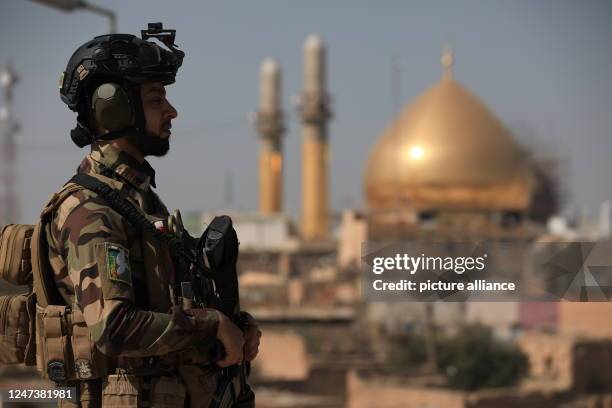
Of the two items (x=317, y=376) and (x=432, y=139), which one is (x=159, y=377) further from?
(x=432, y=139)

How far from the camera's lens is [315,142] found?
109ft

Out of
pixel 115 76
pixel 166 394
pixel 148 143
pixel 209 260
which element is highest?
pixel 115 76

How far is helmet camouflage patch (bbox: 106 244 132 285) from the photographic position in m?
2.25

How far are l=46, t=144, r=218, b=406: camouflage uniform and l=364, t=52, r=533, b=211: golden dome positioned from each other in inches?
1051

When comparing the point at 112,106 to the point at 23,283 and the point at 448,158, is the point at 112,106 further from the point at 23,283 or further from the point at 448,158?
the point at 448,158

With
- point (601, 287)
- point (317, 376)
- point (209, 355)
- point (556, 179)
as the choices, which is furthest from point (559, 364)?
point (556, 179)

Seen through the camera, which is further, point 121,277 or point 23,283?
point 23,283

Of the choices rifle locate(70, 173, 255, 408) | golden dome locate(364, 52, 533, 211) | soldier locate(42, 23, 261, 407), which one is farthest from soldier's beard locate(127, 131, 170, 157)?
golden dome locate(364, 52, 533, 211)

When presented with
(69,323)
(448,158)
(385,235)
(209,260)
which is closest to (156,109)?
(209,260)

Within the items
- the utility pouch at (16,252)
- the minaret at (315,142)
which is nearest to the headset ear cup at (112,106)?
the utility pouch at (16,252)

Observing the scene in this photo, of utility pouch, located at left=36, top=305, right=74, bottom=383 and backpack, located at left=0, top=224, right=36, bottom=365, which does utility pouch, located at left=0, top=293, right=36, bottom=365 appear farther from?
utility pouch, located at left=36, top=305, right=74, bottom=383

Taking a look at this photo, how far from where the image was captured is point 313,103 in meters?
32.8

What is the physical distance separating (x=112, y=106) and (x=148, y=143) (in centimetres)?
9

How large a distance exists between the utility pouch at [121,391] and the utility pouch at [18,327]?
0.19 metres
